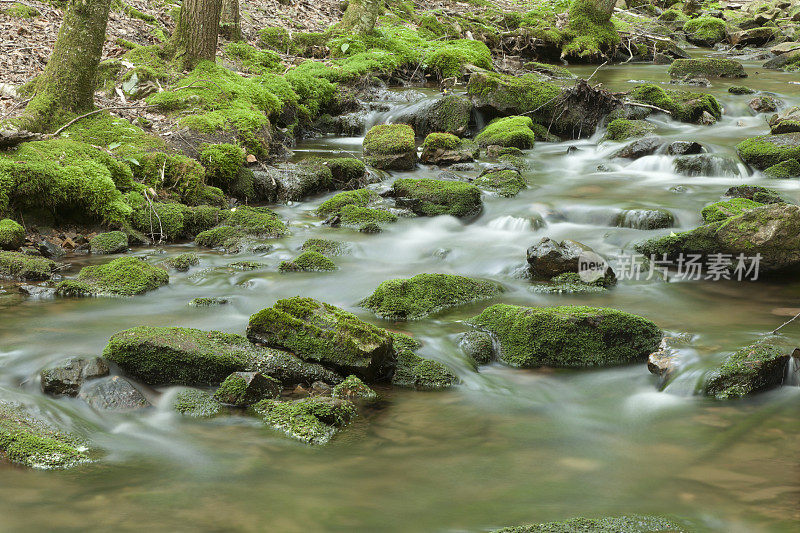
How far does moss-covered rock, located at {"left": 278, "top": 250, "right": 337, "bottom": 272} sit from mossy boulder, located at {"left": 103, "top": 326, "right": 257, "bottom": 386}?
258cm

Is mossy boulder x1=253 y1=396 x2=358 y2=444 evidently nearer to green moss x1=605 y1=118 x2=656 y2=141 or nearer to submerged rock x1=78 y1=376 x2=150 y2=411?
submerged rock x1=78 y1=376 x2=150 y2=411

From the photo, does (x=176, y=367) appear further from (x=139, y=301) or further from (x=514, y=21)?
(x=514, y=21)

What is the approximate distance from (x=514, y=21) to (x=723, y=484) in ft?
70.1

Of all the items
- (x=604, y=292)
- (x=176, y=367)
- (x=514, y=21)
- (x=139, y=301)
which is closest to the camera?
(x=176, y=367)

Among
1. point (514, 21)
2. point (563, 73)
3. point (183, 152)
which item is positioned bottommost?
point (183, 152)

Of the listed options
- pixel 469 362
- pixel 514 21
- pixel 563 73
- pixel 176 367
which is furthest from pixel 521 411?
pixel 514 21

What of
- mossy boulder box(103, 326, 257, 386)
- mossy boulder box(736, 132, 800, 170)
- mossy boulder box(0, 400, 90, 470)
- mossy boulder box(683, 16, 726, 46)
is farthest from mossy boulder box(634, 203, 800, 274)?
mossy boulder box(683, 16, 726, 46)

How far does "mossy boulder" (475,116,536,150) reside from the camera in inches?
485

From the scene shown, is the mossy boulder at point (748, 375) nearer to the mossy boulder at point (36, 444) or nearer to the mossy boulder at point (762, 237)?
the mossy boulder at point (762, 237)

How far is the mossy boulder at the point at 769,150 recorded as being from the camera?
10.2 meters

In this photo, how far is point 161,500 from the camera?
130 inches

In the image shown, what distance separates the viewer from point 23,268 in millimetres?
6438

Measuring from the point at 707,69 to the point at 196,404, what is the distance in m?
17.5

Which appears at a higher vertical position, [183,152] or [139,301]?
[183,152]
